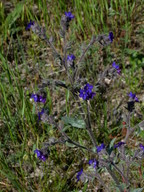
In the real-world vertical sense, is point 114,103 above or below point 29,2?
below

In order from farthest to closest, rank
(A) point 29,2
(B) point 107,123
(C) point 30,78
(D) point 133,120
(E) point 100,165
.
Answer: (A) point 29,2
(C) point 30,78
(B) point 107,123
(D) point 133,120
(E) point 100,165

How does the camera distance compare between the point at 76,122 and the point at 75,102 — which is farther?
the point at 75,102

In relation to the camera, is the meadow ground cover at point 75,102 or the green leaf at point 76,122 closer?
the meadow ground cover at point 75,102

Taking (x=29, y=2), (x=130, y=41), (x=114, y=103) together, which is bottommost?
(x=114, y=103)

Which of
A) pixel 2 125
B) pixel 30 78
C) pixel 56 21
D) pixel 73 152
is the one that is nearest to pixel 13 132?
pixel 2 125

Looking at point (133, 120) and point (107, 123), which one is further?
point (107, 123)

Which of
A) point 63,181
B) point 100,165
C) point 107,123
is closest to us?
point 100,165

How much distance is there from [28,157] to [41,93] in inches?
31.4

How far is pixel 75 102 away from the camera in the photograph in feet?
10.8

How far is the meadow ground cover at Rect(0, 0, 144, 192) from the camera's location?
7.35 feet

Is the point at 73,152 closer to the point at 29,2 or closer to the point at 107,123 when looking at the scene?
the point at 107,123

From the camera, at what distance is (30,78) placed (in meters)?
3.61

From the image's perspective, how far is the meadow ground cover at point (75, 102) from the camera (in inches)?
88.2

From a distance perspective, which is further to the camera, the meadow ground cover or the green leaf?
the green leaf
